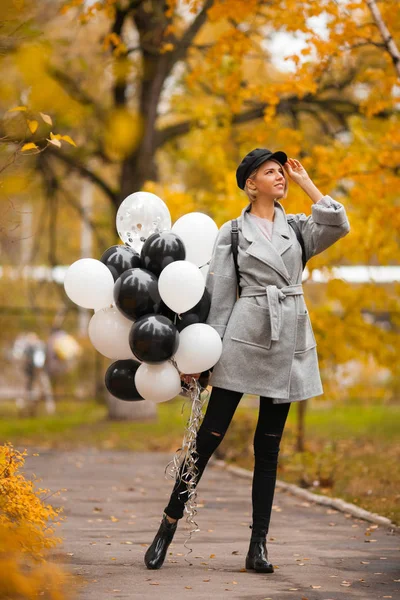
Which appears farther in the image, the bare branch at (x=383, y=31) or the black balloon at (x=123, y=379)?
the bare branch at (x=383, y=31)

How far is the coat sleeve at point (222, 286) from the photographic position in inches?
193

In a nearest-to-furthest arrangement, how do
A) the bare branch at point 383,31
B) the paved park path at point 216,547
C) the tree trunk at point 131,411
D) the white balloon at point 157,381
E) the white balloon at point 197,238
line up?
the paved park path at point 216,547 → the white balloon at point 157,381 → the white balloon at point 197,238 → the bare branch at point 383,31 → the tree trunk at point 131,411

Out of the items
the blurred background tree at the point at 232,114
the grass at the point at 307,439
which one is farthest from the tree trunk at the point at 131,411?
the blurred background tree at the point at 232,114

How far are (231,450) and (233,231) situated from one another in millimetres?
6153

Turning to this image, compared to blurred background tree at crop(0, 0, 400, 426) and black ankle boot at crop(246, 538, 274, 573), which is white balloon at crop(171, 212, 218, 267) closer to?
blurred background tree at crop(0, 0, 400, 426)

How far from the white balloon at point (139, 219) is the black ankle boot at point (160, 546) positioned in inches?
54.7

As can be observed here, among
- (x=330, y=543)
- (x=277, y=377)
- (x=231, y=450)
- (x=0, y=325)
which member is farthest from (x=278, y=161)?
(x=0, y=325)

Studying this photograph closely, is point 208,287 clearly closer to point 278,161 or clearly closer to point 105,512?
point 278,161

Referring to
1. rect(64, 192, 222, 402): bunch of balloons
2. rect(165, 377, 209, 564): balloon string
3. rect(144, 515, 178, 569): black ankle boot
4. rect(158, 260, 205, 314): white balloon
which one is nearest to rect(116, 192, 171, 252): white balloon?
rect(64, 192, 222, 402): bunch of balloons

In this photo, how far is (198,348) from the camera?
4.70 m

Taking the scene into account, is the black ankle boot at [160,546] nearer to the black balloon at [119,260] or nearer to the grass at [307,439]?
the black balloon at [119,260]

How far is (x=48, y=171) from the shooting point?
16125mm

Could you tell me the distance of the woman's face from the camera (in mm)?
4941

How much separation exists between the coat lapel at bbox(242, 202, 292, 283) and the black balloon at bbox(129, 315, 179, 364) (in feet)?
1.79
